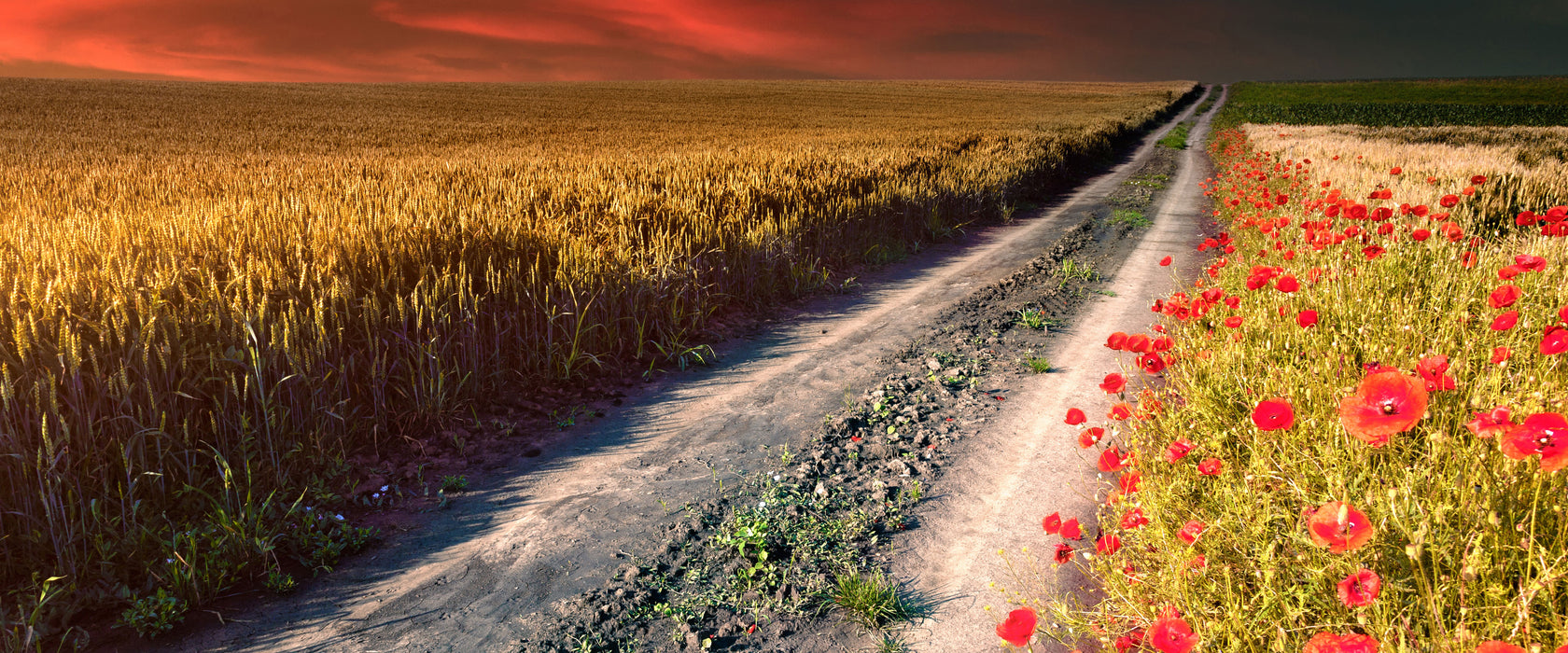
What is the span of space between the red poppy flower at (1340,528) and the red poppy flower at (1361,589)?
14 centimetres

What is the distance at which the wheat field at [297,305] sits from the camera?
10.4 ft

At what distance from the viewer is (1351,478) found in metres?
2.60

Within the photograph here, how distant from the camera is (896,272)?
383 inches

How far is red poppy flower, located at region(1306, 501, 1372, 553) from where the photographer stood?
5.29 ft

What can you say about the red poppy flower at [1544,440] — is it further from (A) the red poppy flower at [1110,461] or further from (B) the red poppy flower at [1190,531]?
(A) the red poppy flower at [1110,461]

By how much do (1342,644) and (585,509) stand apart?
317cm

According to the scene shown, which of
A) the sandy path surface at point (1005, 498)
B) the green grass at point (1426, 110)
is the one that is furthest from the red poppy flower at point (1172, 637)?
the green grass at point (1426, 110)

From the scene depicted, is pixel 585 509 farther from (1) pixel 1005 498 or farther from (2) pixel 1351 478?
(2) pixel 1351 478

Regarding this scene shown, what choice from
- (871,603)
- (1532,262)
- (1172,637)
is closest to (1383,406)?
(1172,637)

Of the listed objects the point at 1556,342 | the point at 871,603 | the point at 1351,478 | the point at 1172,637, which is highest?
the point at 1556,342

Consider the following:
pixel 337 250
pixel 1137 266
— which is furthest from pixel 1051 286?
pixel 337 250

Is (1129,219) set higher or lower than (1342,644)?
higher

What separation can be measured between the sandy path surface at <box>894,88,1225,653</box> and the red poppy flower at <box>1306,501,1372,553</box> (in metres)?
1.34

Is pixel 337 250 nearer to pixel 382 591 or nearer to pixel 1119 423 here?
pixel 382 591
